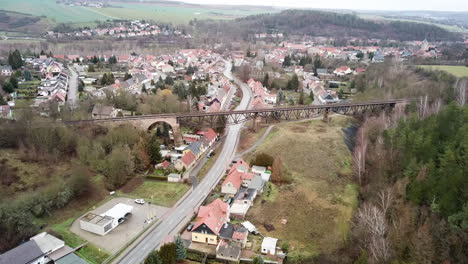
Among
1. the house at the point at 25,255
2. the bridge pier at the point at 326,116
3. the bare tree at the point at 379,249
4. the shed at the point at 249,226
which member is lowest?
the shed at the point at 249,226

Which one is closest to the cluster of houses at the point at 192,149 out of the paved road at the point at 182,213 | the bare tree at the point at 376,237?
the paved road at the point at 182,213

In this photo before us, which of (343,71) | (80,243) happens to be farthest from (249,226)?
(343,71)

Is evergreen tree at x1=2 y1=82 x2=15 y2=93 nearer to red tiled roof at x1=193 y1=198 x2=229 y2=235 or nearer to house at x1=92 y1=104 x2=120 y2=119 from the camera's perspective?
house at x1=92 y1=104 x2=120 y2=119

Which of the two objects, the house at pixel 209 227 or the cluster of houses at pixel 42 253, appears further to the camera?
the house at pixel 209 227

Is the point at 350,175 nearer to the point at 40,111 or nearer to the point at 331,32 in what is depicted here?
the point at 40,111

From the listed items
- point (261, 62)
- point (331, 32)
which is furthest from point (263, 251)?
point (331, 32)

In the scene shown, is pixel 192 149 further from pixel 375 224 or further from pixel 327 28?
pixel 327 28

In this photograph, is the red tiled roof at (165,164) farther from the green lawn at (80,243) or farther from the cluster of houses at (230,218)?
the green lawn at (80,243)
